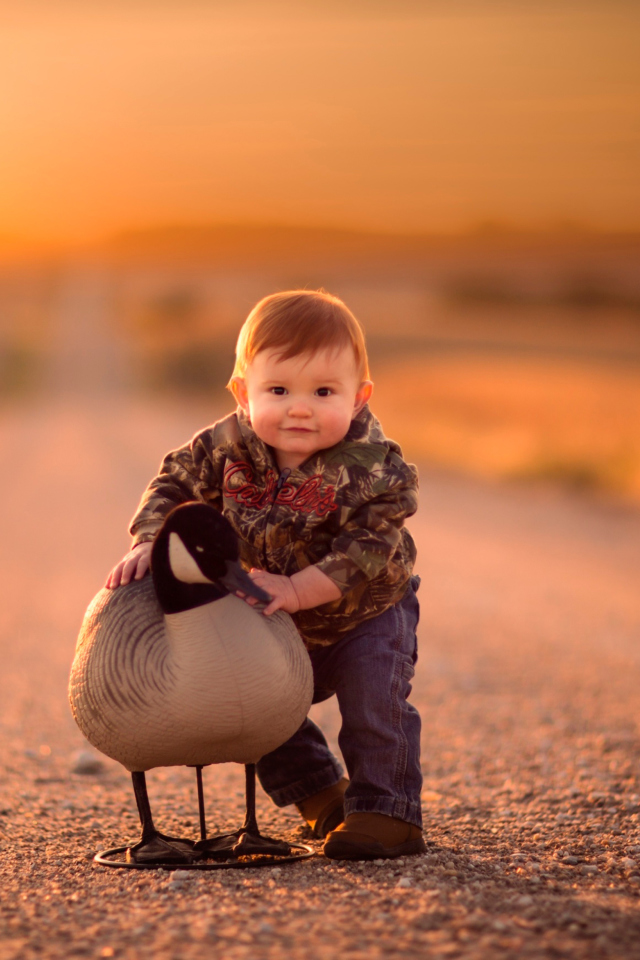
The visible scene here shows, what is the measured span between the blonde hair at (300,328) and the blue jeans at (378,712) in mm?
831

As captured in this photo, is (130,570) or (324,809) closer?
(130,570)

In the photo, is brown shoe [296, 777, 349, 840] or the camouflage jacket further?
brown shoe [296, 777, 349, 840]

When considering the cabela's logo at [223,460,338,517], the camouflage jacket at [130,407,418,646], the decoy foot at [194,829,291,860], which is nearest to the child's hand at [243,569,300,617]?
the camouflage jacket at [130,407,418,646]

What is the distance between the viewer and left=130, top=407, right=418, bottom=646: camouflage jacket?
315 centimetres

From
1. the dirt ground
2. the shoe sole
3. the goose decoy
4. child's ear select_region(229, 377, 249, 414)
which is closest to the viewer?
the dirt ground

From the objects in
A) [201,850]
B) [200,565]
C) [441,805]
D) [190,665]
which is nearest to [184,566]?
[200,565]

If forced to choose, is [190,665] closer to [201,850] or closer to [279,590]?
[279,590]

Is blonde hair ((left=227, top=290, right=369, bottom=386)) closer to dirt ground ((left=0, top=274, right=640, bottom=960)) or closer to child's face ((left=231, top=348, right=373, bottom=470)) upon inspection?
child's face ((left=231, top=348, right=373, bottom=470))

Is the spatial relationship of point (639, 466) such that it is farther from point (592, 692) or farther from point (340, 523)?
point (340, 523)

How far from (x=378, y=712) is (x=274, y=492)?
2.41ft

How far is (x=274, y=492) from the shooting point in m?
3.25

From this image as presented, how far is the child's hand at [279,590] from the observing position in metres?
3.00

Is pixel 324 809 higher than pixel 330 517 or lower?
lower

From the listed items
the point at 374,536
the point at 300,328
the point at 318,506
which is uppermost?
the point at 300,328
